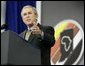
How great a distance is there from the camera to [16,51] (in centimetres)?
92

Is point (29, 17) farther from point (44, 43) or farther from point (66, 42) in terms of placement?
point (66, 42)

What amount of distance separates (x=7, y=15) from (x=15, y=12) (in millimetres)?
114

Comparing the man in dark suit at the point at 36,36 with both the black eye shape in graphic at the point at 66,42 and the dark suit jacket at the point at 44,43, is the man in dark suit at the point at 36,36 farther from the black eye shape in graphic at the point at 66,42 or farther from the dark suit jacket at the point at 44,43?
the black eye shape in graphic at the point at 66,42

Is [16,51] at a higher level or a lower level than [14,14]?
higher

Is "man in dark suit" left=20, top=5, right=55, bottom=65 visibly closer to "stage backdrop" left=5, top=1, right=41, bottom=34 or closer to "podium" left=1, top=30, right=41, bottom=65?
"podium" left=1, top=30, right=41, bottom=65

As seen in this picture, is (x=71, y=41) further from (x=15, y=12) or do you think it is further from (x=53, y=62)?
(x=15, y=12)

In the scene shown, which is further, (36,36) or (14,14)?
(14,14)

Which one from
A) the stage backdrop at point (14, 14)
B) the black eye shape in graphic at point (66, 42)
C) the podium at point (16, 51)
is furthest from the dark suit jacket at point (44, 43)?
the black eye shape in graphic at point (66, 42)

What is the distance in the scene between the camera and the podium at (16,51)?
897mm

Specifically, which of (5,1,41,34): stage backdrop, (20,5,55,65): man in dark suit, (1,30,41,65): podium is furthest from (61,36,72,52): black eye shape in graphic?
(1,30,41,65): podium

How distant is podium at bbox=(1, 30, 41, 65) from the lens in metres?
0.90

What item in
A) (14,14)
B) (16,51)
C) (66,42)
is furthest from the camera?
(66,42)

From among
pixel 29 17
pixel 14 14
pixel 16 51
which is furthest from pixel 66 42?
pixel 16 51

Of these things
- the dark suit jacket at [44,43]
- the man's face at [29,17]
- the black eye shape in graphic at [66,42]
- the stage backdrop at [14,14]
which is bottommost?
the black eye shape in graphic at [66,42]
